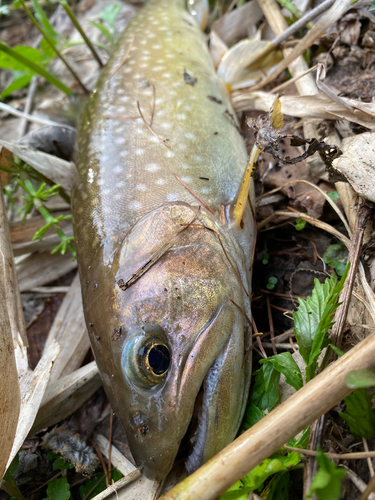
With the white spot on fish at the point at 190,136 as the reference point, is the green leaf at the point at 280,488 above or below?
below

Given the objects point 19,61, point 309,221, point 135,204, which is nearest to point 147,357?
point 135,204

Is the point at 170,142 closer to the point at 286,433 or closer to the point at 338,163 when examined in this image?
the point at 338,163

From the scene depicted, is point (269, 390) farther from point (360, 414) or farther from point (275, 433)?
point (275, 433)

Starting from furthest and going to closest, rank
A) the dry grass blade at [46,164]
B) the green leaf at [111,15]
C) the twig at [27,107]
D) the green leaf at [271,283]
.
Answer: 1. the twig at [27,107]
2. the green leaf at [111,15]
3. the dry grass blade at [46,164]
4. the green leaf at [271,283]

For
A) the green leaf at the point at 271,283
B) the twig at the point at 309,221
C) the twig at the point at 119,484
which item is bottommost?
the twig at the point at 119,484

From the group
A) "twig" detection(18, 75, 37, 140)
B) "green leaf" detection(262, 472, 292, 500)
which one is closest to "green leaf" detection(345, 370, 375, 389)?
"green leaf" detection(262, 472, 292, 500)

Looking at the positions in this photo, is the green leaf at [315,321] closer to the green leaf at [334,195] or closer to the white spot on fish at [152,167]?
the green leaf at [334,195]

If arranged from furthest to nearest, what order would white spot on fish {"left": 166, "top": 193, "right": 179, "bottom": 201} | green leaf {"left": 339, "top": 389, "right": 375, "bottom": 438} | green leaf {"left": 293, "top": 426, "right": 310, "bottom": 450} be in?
white spot on fish {"left": 166, "top": 193, "right": 179, "bottom": 201}
green leaf {"left": 293, "top": 426, "right": 310, "bottom": 450}
green leaf {"left": 339, "top": 389, "right": 375, "bottom": 438}

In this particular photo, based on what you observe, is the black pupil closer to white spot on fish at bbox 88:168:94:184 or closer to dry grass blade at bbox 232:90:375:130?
white spot on fish at bbox 88:168:94:184

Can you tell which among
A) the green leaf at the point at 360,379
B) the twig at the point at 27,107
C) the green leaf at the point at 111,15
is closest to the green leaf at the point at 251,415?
the green leaf at the point at 360,379
